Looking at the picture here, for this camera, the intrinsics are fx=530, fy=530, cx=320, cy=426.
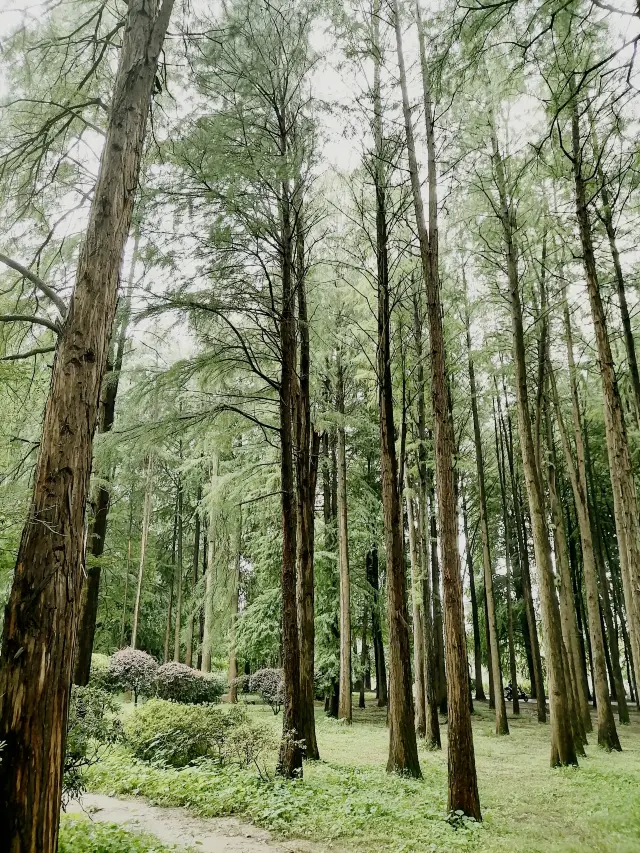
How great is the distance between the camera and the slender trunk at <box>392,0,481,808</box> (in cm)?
552

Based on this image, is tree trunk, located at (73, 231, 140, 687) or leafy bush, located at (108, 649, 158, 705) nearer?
tree trunk, located at (73, 231, 140, 687)

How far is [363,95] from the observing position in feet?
26.5

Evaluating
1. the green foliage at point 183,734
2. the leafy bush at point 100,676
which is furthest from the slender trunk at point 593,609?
the leafy bush at point 100,676

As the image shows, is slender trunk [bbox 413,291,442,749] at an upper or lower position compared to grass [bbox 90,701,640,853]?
upper

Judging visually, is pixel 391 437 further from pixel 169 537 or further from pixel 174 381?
pixel 169 537

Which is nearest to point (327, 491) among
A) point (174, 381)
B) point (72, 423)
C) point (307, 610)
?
point (307, 610)

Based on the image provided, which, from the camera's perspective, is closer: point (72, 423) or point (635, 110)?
point (72, 423)

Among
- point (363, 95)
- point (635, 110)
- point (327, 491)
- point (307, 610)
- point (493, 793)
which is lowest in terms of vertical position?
point (493, 793)

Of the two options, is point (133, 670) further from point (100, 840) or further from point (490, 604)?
point (100, 840)

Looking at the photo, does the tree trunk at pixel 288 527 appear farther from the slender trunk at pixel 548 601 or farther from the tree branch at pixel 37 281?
the tree branch at pixel 37 281

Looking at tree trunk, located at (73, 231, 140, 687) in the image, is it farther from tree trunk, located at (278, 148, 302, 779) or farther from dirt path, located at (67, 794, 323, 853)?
dirt path, located at (67, 794, 323, 853)

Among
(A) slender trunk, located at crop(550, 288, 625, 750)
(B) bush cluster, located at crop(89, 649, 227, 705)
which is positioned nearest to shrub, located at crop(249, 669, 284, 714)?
(B) bush cluster, located at crop(89, 649, 227, 705)

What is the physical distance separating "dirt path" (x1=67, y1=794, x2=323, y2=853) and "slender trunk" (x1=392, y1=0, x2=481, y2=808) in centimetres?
175

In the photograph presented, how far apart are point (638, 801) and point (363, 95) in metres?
10.1
